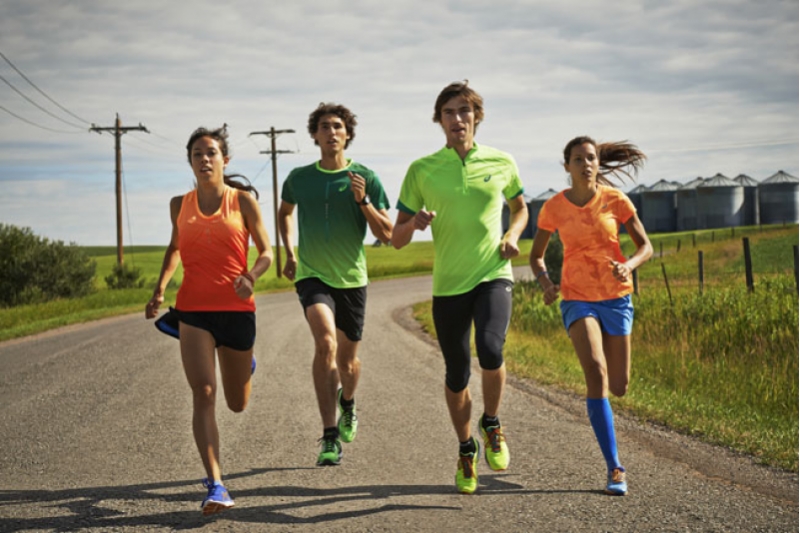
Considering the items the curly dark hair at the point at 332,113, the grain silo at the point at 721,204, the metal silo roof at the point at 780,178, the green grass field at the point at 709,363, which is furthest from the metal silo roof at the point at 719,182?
the curly dark hair at the point at 332,113

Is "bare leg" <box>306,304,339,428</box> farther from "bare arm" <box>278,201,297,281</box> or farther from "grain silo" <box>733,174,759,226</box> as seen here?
"grain silo" <box>733,174,759,226</box>

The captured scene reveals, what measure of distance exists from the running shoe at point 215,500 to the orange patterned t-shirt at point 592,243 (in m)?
2.44

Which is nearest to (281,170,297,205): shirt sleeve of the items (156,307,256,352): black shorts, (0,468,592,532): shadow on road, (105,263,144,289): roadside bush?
(156,307,256,352): black shorts

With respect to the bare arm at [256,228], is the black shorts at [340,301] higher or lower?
lower

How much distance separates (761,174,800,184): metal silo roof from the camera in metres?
89.7

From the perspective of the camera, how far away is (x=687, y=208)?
93500mm

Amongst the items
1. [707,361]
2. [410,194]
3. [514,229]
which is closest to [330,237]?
[410,194]

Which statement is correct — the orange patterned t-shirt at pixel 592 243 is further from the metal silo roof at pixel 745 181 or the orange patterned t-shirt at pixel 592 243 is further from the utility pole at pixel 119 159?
the metal silo roof at pixel 745 181

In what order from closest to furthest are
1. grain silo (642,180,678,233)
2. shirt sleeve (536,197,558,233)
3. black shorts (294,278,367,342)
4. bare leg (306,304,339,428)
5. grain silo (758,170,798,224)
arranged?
shirt sleeve (536,197,558,233) < bare leg (306,304,339,428) < black shorts (294,278,367,342) < grain silo (758,170,798,224) < grain silo (642,180,678,233)

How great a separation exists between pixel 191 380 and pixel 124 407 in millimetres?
4062

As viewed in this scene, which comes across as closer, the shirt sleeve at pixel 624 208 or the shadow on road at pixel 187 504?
the shadow on road at pixel 187 504

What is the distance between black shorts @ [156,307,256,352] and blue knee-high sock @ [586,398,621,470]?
81.6 inches

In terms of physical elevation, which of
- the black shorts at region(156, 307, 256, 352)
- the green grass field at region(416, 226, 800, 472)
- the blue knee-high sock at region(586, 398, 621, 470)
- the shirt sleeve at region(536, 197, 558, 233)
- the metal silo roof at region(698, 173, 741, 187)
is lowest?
the green grass field at region(416, 226, 800, 472)

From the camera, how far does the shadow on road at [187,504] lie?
16.4 feet
